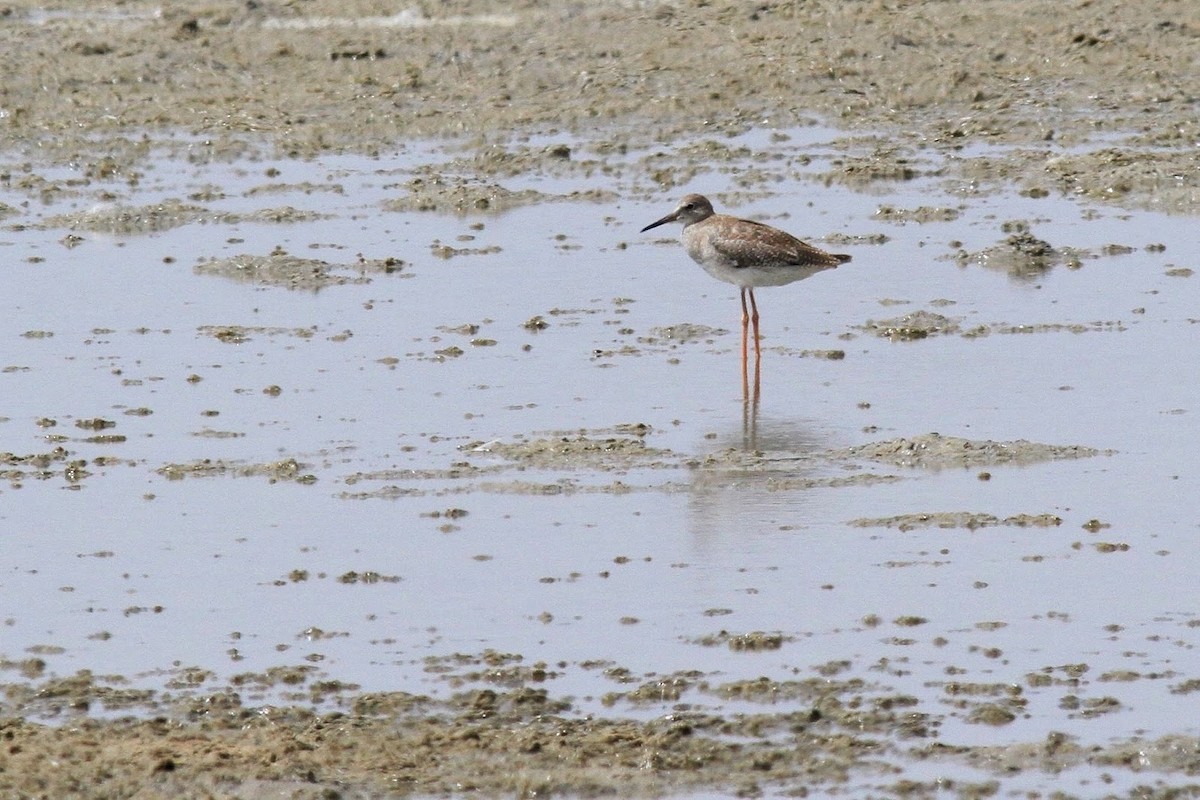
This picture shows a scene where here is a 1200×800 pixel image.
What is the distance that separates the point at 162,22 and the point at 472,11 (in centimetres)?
355

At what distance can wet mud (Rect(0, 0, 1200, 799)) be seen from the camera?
25.6 feet

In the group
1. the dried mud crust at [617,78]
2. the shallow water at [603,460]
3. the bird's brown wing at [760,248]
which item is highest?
the dried mud crust at [617,78]

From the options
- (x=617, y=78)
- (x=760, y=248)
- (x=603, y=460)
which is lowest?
(x=603, y=460)

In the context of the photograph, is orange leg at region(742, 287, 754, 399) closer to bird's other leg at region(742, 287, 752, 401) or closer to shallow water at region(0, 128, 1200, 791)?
bird's other leg at region(742, 287, 752, 401)

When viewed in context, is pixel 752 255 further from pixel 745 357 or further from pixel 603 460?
pixel 603 460

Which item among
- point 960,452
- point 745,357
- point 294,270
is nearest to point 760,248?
point 745,357

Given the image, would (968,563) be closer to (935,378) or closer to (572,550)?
(572,550)

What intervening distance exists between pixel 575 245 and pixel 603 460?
5962 mm

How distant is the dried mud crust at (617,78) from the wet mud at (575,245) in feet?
0.15

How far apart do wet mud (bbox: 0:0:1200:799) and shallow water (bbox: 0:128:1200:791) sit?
0.07m

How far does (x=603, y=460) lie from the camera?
11.8 meters

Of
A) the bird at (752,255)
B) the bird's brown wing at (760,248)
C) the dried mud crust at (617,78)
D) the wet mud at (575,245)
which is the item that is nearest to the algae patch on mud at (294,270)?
the wet mud at (575,245)

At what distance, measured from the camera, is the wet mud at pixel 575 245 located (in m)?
7.81

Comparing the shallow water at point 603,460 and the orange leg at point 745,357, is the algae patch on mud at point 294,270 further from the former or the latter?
the orange leg at point 745,357
